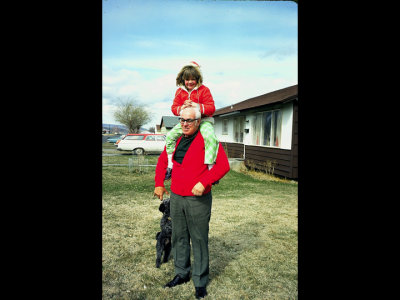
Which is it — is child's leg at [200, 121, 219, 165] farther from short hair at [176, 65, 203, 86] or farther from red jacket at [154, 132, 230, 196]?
short hair at [176, 65, 203, 86]

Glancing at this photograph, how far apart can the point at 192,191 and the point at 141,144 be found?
17148mm

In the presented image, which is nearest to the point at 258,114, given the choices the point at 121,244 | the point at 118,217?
the point at 118,217

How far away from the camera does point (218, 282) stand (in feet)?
Result: 9.48

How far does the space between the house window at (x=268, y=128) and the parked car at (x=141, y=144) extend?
28.0 feet

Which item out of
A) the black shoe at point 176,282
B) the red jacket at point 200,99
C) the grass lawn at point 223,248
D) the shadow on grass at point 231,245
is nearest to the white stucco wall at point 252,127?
the grass lawn at point 223,248

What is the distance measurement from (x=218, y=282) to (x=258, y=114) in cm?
987

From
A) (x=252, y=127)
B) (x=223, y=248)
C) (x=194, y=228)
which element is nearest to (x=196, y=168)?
(x=194, y=228)

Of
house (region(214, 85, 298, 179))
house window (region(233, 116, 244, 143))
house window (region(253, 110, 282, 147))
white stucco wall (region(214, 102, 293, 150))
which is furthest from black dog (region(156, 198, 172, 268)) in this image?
house window (region(233, 116, 244, 143))

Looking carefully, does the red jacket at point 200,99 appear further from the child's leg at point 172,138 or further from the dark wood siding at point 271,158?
the dark wood siding at point 271,158

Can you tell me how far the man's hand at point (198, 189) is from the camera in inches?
90.3

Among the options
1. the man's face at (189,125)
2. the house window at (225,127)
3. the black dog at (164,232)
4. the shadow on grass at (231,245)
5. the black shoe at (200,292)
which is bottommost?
the shadow on grass at (231,245)

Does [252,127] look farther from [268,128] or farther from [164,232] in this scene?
[164,232]

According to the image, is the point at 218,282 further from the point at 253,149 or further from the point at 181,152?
the point at 253,149

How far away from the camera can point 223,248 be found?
12.6ft
